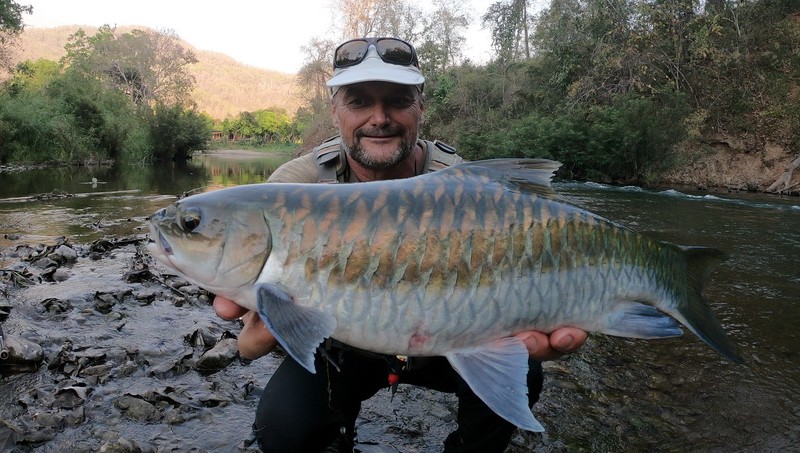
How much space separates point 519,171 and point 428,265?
2.15 feet

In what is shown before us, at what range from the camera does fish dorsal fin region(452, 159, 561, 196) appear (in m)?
2.28

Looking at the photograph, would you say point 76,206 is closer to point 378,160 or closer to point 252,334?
point 378,160

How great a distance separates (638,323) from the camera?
7.52 ft

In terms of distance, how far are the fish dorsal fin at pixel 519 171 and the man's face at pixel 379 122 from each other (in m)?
0.86

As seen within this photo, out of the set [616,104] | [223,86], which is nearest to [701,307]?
[616,104]

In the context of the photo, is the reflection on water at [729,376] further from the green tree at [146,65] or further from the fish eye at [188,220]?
the green tree at [146,65]

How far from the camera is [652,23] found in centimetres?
2462

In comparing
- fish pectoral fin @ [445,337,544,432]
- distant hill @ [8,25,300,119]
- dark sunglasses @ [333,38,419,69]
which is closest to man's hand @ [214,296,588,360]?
fish pectoral fin @ [445,337,544,432]

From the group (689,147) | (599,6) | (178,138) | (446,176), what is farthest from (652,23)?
(178,138)

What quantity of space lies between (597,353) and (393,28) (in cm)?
4346

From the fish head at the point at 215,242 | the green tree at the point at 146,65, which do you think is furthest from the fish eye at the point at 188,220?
the green tree at the point at 146,65

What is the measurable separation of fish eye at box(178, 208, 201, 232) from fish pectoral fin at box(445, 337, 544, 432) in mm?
1110

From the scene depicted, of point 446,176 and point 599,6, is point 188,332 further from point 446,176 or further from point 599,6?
point 599,6

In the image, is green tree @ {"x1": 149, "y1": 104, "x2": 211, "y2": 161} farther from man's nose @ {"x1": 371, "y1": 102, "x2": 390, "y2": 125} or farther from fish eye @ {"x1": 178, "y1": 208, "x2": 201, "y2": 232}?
fish eye @ {"x1": 178, "y1": 208, "x2": 201, "y2": 232}
